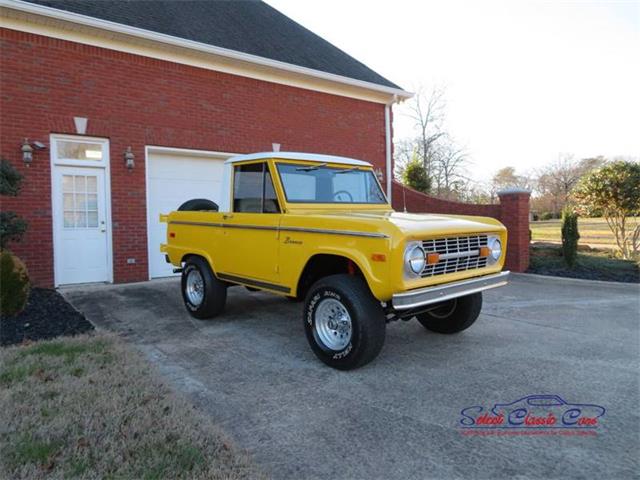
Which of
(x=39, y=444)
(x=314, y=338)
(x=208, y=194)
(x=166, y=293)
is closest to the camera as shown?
(x=39, y=444)

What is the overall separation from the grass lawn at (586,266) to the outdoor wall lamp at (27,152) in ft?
31.6

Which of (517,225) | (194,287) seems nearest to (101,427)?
(194,287)

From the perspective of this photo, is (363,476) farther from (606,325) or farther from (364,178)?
(606,325)

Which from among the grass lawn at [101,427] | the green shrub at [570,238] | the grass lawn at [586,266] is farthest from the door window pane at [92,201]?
the green shrub at [570,238]

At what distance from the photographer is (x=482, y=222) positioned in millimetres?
4578

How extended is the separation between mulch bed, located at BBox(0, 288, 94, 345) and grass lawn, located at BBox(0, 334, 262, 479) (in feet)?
2.98

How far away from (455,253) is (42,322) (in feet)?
15.8

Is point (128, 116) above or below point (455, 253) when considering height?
above

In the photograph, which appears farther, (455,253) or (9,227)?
(9,227)

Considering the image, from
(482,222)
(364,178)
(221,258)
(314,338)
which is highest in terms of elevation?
(364,178)

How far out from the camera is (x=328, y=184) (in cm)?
513

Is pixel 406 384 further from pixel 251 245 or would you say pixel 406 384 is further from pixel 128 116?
pixel 128 116

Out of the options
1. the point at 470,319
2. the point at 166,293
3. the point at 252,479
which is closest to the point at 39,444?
the point at 252,479

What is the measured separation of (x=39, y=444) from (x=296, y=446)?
1521 millimetres
